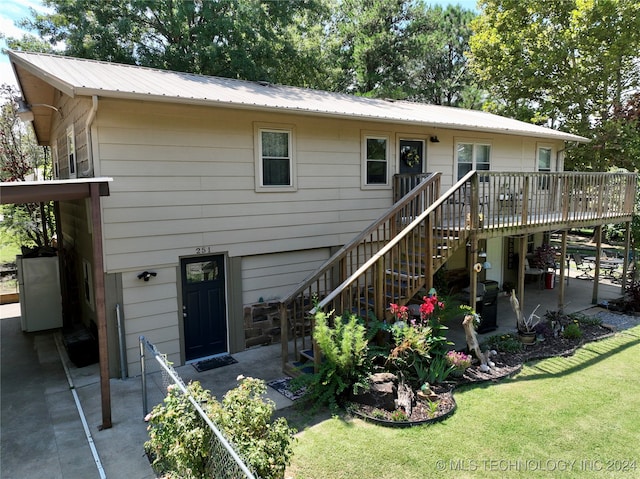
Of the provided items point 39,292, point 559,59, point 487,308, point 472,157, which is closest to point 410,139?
point 472,157

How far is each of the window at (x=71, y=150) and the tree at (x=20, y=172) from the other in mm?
2496

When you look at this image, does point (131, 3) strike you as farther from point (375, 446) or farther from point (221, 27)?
point (375, 446)

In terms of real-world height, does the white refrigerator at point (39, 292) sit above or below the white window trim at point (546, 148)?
below

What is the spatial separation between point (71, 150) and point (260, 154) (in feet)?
12.8

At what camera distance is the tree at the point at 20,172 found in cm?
1238

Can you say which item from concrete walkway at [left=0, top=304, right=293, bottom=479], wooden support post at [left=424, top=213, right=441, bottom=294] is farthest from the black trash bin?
concrete walkway at [left=0, top=304, right=293, bottom=479]

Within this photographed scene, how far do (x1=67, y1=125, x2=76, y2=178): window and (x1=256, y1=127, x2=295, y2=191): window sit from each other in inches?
140

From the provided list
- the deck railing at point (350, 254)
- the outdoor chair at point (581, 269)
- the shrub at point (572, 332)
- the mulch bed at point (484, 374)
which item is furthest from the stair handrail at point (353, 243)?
the outdoor chair at point (581, 269)

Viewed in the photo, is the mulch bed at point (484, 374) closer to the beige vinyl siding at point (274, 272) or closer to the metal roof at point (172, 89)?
the beige vinyl siding at point (274, 272)

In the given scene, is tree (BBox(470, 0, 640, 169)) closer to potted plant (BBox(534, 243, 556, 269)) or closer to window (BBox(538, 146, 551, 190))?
window (BBox(538, 146, 551, 190))

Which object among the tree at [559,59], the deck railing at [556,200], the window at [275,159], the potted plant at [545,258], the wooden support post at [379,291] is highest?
the tree at [559,59]

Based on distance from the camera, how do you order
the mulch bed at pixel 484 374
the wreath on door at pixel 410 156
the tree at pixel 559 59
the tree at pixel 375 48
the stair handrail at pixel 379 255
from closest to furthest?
the mulch bed at pixel 484 374, the stair handrail at pixel 379 255, the wreath on door at pixel 410 156, the tree at pixel 559 59, the tree at pixel 375 48

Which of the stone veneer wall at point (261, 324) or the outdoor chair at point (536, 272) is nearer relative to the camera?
the stone veneer wall at point (261, 324)

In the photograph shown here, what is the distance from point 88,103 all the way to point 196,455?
543cm
